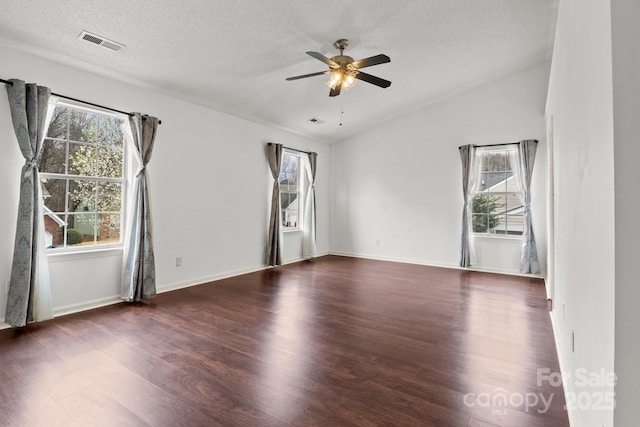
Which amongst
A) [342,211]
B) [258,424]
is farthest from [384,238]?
[258,424]

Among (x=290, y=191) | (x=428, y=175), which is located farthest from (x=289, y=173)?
(x=428, y=175)

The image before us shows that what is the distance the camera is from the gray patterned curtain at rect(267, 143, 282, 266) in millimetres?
5945

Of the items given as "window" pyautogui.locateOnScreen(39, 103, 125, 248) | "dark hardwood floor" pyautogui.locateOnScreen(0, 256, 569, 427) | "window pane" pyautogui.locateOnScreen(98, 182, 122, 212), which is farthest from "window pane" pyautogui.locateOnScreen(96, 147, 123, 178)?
"dark hardwood floor" pyautogui.locateOnScreen(0, 256, 569, 427)

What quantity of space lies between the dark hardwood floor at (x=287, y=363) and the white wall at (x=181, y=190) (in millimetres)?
460

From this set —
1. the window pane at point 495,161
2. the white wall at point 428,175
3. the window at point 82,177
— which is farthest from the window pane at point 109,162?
the window pane at point 495,161

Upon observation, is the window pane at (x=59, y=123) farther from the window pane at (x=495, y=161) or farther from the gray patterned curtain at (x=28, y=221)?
the window pane at (x=495, y=161)

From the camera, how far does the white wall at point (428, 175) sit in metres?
5.54

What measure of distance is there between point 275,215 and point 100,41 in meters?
3.54

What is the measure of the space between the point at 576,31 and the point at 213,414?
116 inches

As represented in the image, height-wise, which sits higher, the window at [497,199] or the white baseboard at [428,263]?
the window at [497,199]

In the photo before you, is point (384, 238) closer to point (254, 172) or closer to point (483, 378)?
point (254, 172)

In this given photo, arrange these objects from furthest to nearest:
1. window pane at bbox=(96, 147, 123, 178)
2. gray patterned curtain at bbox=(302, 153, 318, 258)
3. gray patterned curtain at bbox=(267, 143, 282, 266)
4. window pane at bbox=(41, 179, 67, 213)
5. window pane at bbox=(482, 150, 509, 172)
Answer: gray patterned curtain at bbox=(302, 153, 318, 258) < gray patterned curtain at bbox=(267, 143, 282, 266) < window pane at bbox=(482, 150, 509, 172) < window pane at bbox=(96, 147, 123, 178) < window pane at bbox=(41, 179, 67, 213)

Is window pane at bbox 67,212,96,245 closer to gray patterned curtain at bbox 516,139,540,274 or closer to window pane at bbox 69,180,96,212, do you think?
window pane at bbox 69,180,96,212

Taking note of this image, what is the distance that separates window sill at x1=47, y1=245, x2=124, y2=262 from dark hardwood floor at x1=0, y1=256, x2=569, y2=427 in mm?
622
